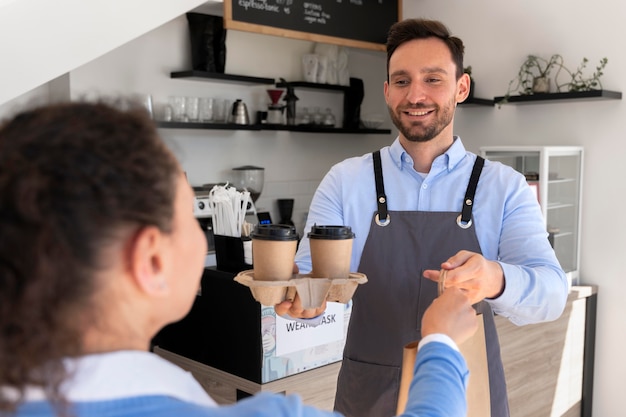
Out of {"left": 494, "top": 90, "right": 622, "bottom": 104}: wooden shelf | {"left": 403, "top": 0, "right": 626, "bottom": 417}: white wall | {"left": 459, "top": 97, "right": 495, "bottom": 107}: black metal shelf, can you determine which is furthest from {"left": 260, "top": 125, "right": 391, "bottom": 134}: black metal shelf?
{"left": 494, "top": 90, "right": 622, "bottom": 104}: wooden shelf

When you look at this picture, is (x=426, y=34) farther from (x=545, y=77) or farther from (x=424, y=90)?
(x=545, y=77)

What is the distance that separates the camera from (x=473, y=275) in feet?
4.39

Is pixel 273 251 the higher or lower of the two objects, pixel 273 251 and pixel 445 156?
the lower

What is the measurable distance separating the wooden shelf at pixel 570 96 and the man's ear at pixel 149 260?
3.51m

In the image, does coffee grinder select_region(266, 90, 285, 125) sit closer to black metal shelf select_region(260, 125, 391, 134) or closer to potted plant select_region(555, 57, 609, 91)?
black metal shelf select_region(260, 125, 391, 134)

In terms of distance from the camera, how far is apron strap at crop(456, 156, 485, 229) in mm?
1694

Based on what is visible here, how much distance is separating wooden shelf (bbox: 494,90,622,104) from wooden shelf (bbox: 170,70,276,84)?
64.1 inches

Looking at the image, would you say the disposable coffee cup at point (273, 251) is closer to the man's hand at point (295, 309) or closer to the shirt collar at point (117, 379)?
the man's hand at point (295, 309)

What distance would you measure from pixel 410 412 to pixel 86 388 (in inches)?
17.1

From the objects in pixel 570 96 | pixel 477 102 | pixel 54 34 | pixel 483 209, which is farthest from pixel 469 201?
pixel 477 102

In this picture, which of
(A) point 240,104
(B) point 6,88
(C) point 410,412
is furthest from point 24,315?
(A) point 240,104

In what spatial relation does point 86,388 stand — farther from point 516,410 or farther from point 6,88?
point 516,410

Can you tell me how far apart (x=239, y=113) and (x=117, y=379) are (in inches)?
153

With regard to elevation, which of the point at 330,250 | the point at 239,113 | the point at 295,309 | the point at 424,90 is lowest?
the point at 295,309
